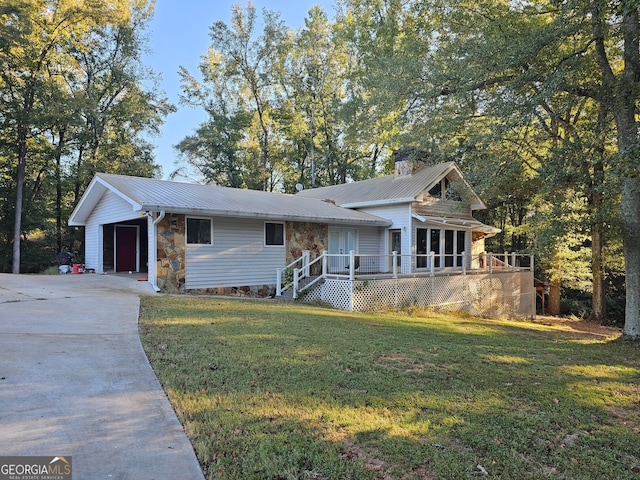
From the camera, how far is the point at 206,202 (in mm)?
12047

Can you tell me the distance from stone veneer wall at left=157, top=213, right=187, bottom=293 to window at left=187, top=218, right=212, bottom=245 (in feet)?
0.62

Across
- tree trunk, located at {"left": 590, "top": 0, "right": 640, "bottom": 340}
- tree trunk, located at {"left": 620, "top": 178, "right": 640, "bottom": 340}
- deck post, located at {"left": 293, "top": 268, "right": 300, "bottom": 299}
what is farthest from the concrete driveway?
tree trunk, located at {"left": 620, "top": 178, "right": 640, "bottom": 340}

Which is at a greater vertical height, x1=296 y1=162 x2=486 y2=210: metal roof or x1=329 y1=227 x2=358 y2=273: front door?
x1=296 y1=162 x2=486 y2=210: metal roof

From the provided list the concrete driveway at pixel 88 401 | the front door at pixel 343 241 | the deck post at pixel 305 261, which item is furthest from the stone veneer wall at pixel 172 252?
the front door at pixel 343 241

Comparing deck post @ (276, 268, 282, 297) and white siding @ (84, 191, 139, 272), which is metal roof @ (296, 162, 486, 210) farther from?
white siding @ (84, 191, 139, 272)

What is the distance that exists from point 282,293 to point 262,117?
2183cm

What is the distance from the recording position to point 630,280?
9039 millimetres

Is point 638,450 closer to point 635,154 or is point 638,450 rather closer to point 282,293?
point 635,154

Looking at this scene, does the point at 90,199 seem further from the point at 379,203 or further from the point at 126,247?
the point at 379,203

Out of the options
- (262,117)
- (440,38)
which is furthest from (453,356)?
(262,117)

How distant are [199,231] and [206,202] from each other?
91cm

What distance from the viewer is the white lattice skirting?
1199 cm

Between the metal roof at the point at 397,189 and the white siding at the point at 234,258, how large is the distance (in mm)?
5450

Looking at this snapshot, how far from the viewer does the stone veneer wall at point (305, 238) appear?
14041 mm
